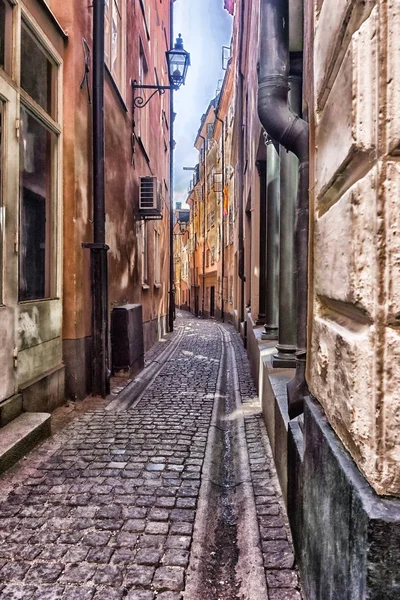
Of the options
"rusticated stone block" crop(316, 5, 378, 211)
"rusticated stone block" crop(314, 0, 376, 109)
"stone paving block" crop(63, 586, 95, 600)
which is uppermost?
"rusticated stone block" crop(314, 0, 376, 109)

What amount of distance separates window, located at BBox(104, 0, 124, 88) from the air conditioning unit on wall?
2.05 metres

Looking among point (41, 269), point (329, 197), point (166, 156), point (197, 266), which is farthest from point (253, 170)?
point (197, 266)

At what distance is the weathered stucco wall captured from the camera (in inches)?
41.0

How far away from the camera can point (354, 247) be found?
3.86ft

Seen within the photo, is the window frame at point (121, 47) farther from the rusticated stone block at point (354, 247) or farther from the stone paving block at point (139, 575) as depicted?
the stone paving block at point (139, 575)

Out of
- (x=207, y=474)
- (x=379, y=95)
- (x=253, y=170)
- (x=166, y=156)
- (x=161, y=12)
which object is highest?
(x=161, y=12)

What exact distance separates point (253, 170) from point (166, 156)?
9763 millimetres

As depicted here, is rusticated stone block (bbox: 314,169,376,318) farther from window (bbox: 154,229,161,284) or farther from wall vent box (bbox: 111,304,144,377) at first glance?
window (bbox: 154,229,161,284)

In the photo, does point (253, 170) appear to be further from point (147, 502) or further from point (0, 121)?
point (147, 502)

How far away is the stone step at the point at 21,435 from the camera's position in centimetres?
317

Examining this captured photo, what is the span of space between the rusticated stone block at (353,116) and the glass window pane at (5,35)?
3392 millimetres

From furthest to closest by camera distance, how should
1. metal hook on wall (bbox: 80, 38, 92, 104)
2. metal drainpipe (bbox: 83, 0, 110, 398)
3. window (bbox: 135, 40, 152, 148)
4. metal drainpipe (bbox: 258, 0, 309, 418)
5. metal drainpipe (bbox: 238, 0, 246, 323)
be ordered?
metal drainpipe (bbox: 238, 0, 246, 323) → window (bbox: 135, 40, 152, 148) → metal drainpipe (bbox: 83, 0, 110, 398) → metal hook on wall (bbox: 80, 38, 92, 104) → metal drainpipe (bbox: 258, 0, 309, 418)

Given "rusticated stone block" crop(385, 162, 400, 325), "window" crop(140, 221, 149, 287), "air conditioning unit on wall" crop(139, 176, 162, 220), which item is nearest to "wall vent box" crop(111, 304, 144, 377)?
"air conditioning unit on wall" crop(139, 176, 162, 220)

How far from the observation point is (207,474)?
3146mm
